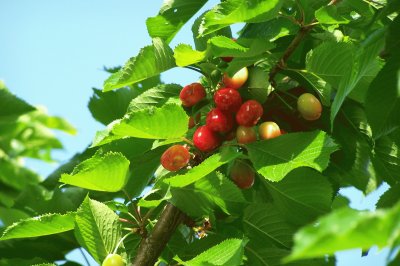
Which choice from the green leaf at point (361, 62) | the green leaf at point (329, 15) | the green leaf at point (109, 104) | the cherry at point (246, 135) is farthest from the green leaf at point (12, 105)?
the green leaf at point (361, 62)

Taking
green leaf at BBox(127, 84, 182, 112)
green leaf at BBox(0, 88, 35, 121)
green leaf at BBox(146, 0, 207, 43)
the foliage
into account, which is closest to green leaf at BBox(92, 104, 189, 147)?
the foliage

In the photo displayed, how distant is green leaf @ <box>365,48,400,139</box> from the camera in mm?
1228

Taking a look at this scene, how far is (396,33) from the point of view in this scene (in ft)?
3.87

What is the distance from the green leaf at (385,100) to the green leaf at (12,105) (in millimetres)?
Answer: 1308

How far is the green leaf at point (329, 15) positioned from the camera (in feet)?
4.21

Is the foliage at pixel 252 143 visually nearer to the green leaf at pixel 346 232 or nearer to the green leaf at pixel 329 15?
the green leaf at pixel 329 15

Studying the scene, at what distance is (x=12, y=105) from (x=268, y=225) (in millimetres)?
1199

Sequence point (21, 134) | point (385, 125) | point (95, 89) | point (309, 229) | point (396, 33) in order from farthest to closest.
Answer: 1. point (21, 134)
2. point (95, 89)
3. point (385, 125)
4. point (396, 33)
5. point (309, 229)

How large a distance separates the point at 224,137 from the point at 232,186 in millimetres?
169

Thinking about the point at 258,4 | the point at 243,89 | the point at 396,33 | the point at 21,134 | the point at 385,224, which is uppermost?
the point at 385,224

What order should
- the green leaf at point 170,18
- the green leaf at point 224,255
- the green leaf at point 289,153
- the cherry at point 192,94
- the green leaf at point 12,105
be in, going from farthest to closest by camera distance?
the green leaf at point 12,105, the green leaf at point 170,18, the cherry at point 192,94, the green leaf at point 289,153, the green leaf at point 224,255

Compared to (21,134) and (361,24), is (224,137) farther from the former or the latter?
(21,134)

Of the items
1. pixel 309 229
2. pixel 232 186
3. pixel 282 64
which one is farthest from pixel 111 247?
pixel 309 229

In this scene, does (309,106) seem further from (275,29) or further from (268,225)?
(268,225)
